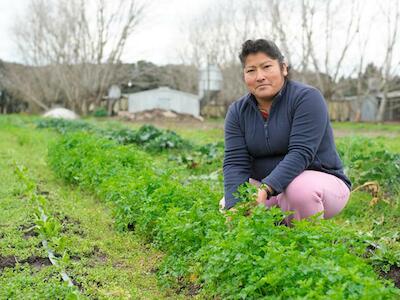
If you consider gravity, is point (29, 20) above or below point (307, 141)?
above

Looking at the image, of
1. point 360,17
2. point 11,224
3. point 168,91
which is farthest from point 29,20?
point 11,224

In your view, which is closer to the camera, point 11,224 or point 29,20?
point 11,224

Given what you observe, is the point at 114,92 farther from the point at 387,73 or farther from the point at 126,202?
the point at 126,202

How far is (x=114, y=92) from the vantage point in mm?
37531

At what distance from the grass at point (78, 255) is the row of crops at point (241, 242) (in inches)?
6.7

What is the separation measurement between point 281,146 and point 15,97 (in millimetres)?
34950

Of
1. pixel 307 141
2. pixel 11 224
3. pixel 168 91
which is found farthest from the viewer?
pixel 168 91

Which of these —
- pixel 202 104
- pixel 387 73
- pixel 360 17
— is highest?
pixel 360 17

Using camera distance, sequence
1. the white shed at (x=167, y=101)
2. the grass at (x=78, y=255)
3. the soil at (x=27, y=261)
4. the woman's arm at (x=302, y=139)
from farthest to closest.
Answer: the white shed at (x=167, y=101), the soil at (x=27, y=261), the woman's arm at (x=302, y=139), the grass at (x=78, y=255)

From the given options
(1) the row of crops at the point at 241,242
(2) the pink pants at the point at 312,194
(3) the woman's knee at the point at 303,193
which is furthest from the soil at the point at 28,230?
(3) the woman's knee at the point at 303,193

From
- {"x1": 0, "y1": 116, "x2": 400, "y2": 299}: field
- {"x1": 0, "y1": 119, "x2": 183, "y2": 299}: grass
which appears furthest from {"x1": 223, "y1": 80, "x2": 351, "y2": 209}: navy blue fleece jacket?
{"x1": 0, "y1": 119, "x2": 183, "y2": 299}: grass

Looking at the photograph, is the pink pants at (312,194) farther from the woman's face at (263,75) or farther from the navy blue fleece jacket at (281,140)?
the woman's face at (263,75)

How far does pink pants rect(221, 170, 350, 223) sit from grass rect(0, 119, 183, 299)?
3.13 ft

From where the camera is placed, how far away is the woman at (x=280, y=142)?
3.38m
